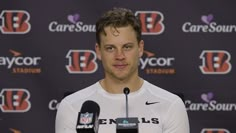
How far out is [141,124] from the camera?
246 centimetres

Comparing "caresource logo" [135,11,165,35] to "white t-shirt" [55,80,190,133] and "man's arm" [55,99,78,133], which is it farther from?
"man's arm" [55,99,78,133]

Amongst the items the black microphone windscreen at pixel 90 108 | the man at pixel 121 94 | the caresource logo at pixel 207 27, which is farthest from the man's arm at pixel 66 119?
the caresource logo at pixel 207 27

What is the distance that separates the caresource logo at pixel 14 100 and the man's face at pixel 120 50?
1.84 m

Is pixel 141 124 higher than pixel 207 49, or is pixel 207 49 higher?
pixel 207 49

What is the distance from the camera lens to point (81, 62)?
416 cm

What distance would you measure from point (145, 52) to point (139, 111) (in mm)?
1616

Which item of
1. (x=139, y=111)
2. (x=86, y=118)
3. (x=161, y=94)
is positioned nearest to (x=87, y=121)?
(x=86, y=118)

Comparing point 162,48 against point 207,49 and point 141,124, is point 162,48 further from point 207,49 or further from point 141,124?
point 141,124

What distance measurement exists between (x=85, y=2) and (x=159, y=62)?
77cm

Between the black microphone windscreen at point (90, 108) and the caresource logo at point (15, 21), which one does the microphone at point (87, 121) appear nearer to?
the black microphone windscreen at point (90, 108)

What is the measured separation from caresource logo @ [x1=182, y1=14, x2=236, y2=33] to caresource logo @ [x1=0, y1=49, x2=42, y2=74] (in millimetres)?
1222

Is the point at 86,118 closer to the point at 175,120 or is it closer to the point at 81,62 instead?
the point at 175,120

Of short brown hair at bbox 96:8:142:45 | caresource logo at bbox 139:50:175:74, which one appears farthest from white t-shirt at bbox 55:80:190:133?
caresource logo at bbox 139:50:175:74

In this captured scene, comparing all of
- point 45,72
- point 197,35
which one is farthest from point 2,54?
point 197,35
